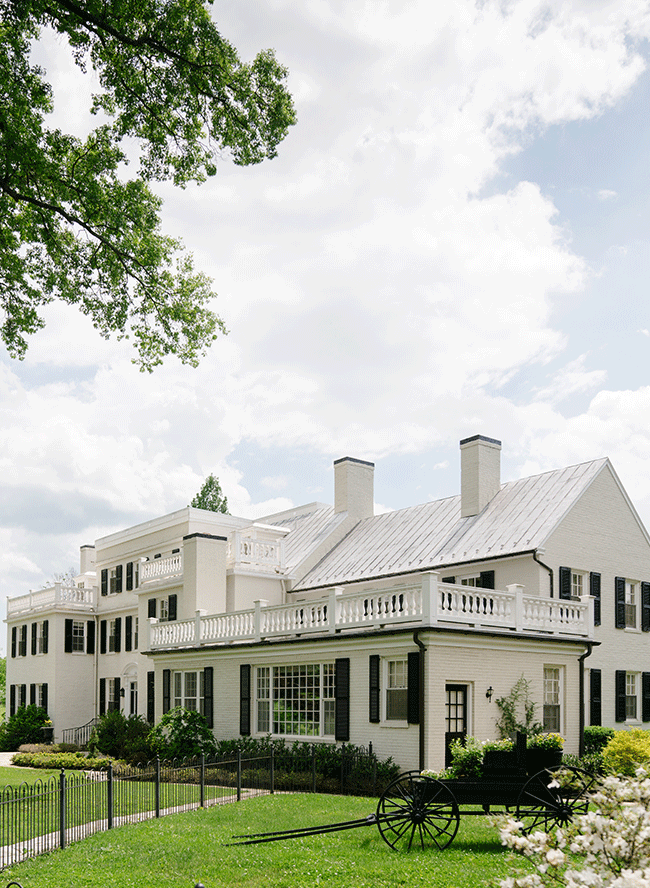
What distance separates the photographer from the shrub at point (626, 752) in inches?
750

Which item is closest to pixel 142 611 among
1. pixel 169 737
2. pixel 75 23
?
pixel 169 737

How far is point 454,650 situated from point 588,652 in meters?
4.92

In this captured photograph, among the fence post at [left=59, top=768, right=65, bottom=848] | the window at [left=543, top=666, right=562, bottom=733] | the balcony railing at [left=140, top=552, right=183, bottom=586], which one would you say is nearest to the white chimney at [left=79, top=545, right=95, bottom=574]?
the balcony railing at [left=140, top=552, right=183, bottom=586]

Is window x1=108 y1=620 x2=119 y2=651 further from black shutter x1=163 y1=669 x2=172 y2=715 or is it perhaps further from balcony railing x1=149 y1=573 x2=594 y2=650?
balcony railing x1=149 y1=573 x2=594 y2=650

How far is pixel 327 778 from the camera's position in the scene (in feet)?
67.1

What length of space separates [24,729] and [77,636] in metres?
4.43

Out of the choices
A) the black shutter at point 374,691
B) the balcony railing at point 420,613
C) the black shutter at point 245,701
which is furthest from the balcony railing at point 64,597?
the black shutter at point 374,691

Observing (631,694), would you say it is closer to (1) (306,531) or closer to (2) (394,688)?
(2) (394,688)

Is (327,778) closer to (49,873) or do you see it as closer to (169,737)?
(169,737)

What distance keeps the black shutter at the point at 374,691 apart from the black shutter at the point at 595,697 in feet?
23.2

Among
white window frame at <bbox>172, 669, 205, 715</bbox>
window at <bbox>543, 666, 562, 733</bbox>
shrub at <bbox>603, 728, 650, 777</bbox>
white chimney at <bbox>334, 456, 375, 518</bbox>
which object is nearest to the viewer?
shrub at <bbox>603, 728, 650, 777</bbox>

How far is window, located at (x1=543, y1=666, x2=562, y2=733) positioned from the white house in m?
0.05

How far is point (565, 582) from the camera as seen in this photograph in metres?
24.8

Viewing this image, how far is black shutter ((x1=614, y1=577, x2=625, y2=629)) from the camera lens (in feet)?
86.2
